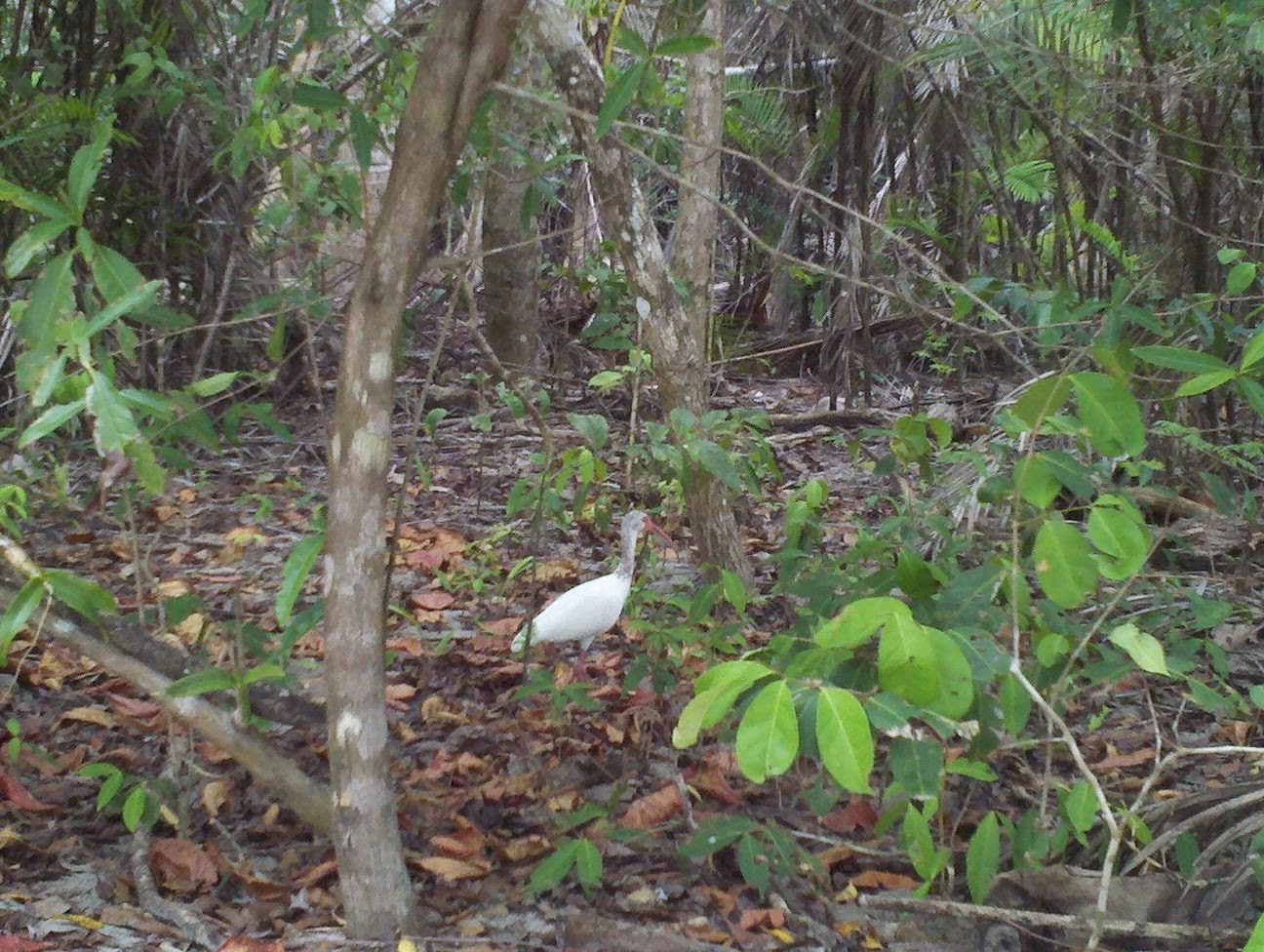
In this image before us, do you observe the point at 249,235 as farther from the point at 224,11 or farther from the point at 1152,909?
the point at 1152,909

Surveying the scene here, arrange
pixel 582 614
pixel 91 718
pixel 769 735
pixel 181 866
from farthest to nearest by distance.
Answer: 1. pixel 582 614
2. pixel 91 718
3. pixel 181 866
4. pixel 769 735

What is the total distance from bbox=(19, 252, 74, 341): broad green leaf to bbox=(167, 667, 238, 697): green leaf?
68cm

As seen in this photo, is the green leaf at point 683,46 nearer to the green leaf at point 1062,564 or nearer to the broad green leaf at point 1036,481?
the broad green leaf at point 1036,481

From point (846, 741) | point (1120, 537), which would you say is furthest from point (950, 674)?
point (1120, 537)

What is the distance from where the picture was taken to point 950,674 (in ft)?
5.33

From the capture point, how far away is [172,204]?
17.7ft

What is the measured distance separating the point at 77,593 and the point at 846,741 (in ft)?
4.39

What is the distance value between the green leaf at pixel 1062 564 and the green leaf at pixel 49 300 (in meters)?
1.51

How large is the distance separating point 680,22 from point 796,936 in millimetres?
2070

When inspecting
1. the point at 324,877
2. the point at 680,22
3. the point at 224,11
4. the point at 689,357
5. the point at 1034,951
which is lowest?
the point at 1034,951

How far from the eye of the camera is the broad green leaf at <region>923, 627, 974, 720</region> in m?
1.61

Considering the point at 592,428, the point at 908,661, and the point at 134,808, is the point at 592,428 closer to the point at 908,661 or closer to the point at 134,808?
the point at 134,808

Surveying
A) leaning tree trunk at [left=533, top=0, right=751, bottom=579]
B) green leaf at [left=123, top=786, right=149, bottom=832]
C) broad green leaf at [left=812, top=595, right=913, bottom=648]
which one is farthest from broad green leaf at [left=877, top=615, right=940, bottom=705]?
leaning tree trunk at [left=533, top=0, right=751, bottom=579]

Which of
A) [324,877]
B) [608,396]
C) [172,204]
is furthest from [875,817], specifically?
[172,204]
